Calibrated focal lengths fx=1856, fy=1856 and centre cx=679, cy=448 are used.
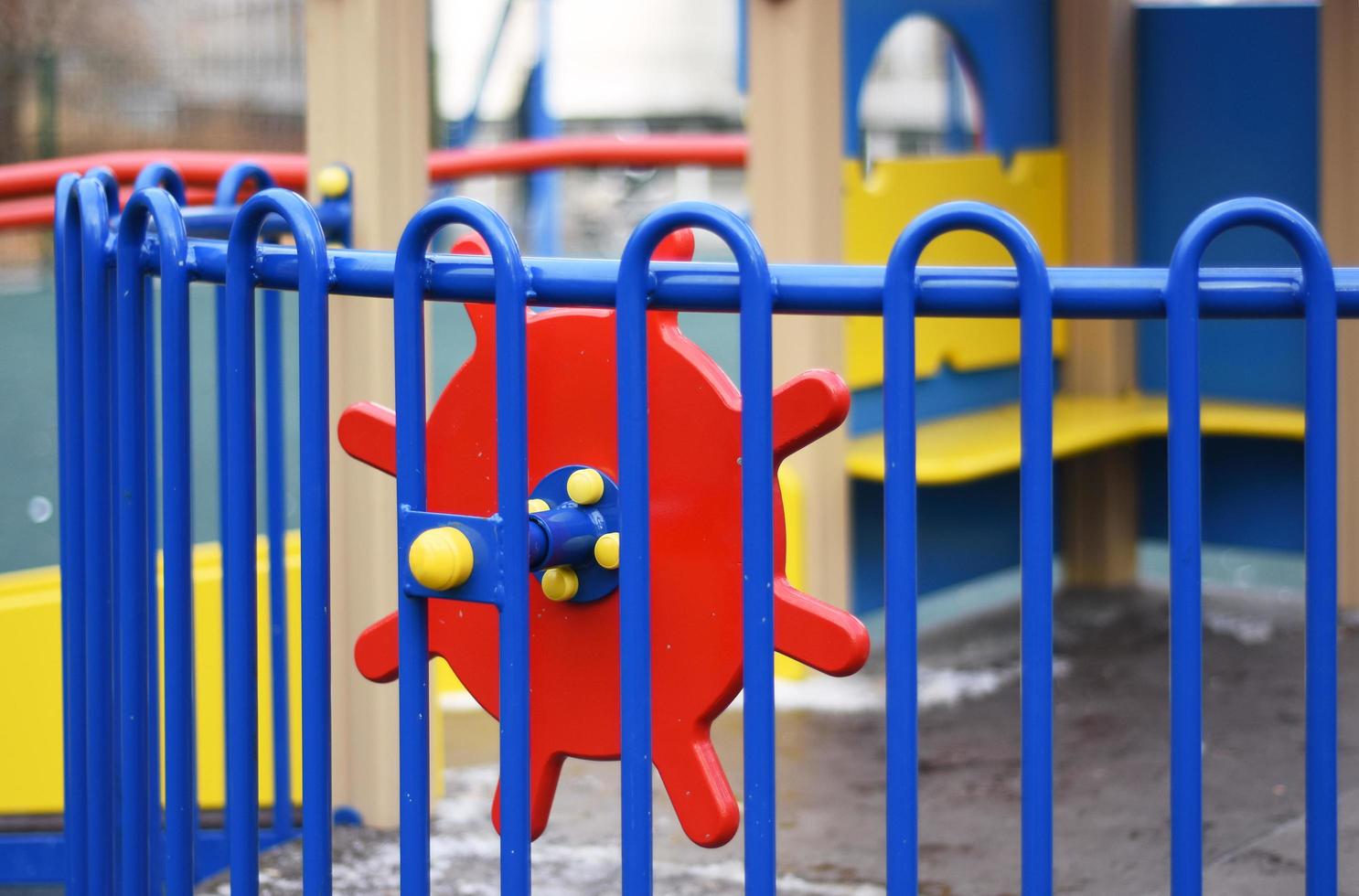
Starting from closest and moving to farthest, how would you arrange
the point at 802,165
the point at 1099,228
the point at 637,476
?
the point at 637,476 → the point at 802,165 → the point at 1099,228

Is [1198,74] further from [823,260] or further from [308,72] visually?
[308,72]

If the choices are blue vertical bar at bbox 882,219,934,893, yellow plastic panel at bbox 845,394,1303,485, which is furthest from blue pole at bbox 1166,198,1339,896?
yellow plastic panel at bbox 845,394,1303,485

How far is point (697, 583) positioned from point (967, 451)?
2580mm

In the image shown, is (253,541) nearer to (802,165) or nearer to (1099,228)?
(802,165)

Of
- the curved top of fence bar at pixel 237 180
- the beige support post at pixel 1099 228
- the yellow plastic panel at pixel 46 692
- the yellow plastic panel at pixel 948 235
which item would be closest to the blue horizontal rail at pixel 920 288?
the curved top of fence bar at pixel 237 180

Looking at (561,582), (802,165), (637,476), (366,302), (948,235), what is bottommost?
(561,582)

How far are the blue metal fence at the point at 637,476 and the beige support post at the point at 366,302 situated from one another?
939 mm

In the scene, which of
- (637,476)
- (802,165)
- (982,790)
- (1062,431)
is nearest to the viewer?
(637,476)

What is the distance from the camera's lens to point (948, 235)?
4746 mm

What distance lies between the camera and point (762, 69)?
4.00 meters

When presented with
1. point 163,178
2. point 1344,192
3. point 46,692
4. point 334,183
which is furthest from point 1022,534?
point 1344,192

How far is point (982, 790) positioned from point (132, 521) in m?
1.78

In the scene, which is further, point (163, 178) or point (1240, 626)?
point (1240, 626)

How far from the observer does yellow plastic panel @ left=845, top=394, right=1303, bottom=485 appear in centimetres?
416
